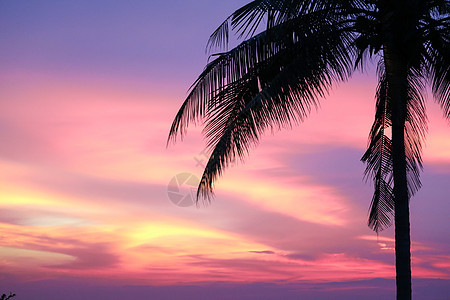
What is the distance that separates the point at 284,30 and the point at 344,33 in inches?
44.4

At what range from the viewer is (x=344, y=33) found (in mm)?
10852

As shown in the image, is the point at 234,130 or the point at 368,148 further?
the point at 368,148

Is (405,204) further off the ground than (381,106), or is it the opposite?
(381,106)

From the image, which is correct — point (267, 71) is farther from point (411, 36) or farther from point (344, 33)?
point (411, 36)

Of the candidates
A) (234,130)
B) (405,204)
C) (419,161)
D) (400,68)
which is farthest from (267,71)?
(419,161)

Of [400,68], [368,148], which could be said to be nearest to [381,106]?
[368,148]

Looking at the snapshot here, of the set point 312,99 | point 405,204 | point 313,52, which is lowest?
point 405,204

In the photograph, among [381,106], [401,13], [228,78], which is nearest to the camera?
[401,13]

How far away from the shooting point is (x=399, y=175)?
10891 mm

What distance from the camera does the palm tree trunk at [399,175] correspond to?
10531 mm

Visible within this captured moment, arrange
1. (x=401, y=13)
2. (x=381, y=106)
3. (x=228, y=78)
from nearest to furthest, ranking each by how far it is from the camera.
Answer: (x=401, y=13), (x=228, y=78), (x=381, y=106)

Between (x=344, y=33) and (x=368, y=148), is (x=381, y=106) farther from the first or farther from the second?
(x=344, y=33)

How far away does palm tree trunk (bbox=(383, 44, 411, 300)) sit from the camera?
1053cm

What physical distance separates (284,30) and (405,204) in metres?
3.72
